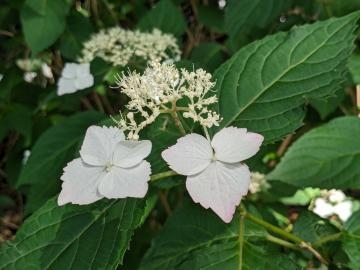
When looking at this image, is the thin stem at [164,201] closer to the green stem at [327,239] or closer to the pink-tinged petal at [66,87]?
the pink-tinged petal at [66,87]

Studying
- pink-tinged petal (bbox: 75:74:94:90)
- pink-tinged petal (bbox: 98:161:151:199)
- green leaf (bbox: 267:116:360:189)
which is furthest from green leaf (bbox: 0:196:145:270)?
pink-tinged petal (bbox: 75:74:94:90)

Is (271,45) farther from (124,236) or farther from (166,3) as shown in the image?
(166,3)

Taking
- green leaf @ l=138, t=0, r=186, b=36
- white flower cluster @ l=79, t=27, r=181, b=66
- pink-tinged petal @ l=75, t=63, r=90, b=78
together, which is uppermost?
white flower cluster @ l=79, t=27, r=181, b=66

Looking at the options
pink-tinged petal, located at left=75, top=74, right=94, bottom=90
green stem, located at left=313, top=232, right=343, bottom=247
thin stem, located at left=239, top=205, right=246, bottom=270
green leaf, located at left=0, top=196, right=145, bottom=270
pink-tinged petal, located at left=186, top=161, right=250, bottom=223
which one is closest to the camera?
pink-tinged petal, located at left=186, top=161, right=250, bottom=223

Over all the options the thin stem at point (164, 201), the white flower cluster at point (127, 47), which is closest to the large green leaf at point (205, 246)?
the white flower cluster at point (127, 47)

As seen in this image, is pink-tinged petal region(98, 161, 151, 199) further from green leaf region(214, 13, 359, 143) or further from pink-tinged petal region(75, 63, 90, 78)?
pink-tinged petal region(75, 63, 90, 78)

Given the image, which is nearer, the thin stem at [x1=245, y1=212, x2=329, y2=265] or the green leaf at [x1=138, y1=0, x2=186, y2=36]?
the thin stem at [x1=245, y1=212, x2=329, y2=265]
